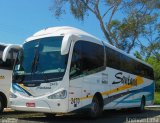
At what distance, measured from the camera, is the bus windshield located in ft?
49.1

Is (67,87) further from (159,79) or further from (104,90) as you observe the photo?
(159,79)

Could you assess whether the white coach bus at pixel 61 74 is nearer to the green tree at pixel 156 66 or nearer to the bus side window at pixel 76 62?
the bus side window at pixel 76 62

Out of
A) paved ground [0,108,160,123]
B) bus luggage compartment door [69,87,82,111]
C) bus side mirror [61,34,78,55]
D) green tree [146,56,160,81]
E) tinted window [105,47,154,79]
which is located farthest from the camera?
green tree [146,56,160,81]

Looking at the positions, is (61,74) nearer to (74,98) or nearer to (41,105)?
(74,98)

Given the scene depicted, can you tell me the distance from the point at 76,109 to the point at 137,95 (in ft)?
32.6

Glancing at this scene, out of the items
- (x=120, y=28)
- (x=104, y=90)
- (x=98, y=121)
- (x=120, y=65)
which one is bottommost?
(x=98, y=121)

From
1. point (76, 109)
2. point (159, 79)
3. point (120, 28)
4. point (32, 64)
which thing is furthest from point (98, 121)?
point (159, 79)

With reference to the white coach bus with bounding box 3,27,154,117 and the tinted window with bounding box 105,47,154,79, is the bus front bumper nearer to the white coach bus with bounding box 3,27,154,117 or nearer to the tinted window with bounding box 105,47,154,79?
the white coach bus with bounding box 3,27,154,117

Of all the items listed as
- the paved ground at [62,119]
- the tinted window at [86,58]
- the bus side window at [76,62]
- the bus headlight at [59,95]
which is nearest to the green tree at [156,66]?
the paved ground at [62,119]

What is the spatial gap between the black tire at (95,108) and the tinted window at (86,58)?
1.22 meters

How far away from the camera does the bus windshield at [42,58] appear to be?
15.0 metres

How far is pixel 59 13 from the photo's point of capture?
3950cm

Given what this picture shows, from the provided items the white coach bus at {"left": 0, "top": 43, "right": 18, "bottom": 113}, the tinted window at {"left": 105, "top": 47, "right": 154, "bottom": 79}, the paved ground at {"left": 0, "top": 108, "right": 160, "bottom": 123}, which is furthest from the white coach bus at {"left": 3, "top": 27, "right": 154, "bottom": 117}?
the white coach bus at {"left": 0, "top": 43, "right": 18, "bottom": 113}

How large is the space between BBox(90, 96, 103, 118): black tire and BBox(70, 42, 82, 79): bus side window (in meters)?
1.73
